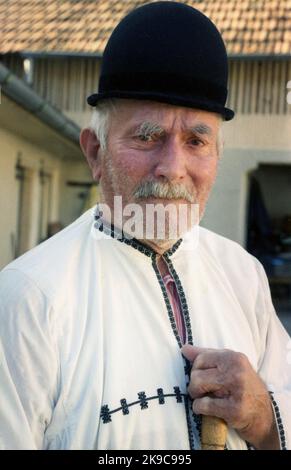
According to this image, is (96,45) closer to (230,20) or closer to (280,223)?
(230,20)

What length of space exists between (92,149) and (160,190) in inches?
11.1

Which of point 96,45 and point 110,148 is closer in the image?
point 110,148

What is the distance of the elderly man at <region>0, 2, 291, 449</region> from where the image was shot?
53.0 inches

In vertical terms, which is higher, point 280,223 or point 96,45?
point 96,45

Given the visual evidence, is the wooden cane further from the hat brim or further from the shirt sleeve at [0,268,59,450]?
the hat brim

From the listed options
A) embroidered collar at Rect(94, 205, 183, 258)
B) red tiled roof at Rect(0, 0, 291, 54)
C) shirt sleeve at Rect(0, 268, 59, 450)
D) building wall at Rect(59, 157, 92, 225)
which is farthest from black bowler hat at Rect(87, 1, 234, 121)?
building wall at Rect(59, 157, 92, 225)

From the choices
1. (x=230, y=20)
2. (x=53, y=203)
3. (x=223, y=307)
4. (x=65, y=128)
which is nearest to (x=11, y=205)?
(x=65, y=128)

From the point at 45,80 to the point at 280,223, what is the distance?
6.78 meters

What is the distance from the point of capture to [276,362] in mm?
1691

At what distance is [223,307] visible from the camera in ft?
5.44

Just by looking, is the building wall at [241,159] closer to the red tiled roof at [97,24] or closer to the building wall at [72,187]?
the red tiled roof at [97,24]

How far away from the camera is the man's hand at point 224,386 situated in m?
1.41

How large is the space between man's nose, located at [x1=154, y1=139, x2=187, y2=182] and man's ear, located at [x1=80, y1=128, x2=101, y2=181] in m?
0.22

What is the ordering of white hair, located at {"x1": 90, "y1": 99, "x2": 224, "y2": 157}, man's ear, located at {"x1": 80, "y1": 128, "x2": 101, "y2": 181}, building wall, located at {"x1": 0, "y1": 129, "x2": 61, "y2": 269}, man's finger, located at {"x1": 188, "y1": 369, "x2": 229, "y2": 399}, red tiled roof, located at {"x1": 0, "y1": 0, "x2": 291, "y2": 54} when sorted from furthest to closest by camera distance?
red tiled roof, located at {"x1": 0, "y1": 0, "x2": 291, "y2": 54} < building wall, located at {"x1": 0, "y1": 129, "x2": 61, "y2": 269} < man's ear, located at {"x1": 80, "y1": 128, "x2": 101, "y2": 181} < white hair, located at {"x1": 90, "y1": 99, "x2": 224, "y2": 157} < man's finger, located at {"x1": 188, "y1": 369, "x2": 229, "y2": 399}
